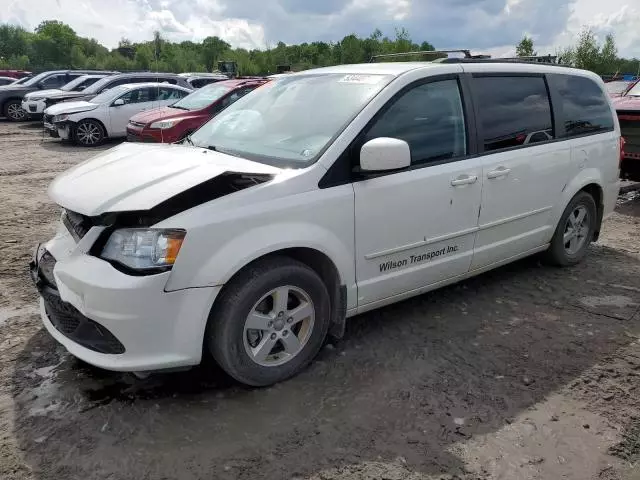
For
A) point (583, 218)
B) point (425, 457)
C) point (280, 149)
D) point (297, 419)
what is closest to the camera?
point (425, 457)

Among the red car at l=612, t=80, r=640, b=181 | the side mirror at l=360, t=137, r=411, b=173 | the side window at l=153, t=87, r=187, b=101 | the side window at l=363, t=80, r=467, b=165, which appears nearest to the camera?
the side mirror at l=360, t=137, r=411, b=173

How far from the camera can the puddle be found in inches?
174

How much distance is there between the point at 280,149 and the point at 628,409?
2482 mm

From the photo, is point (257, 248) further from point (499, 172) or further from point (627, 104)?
point (627, 104)

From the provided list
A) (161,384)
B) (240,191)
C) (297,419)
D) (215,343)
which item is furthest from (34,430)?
(240,191)

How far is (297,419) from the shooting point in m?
2.90

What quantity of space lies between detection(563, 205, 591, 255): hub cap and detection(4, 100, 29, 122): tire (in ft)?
63.2

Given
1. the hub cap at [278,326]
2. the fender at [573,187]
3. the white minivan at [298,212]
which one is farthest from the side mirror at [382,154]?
the fender at [573,187]

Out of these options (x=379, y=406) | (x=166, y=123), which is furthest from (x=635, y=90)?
(x=379, y=406)

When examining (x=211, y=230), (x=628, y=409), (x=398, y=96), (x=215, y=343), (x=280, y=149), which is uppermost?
(x=398, y=96)

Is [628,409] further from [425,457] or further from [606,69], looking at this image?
[606,69]

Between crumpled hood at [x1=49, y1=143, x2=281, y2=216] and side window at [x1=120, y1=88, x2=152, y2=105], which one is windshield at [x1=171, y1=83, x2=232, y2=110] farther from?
crumpled hood at [x1=49, y1=143, x2=281, y2=216]

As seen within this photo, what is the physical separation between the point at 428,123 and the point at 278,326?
1.69 m

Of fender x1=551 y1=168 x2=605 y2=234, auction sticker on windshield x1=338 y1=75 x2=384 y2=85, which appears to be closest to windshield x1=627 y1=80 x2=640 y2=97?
fender x1=551 y1=168 x2=605 y2=234
